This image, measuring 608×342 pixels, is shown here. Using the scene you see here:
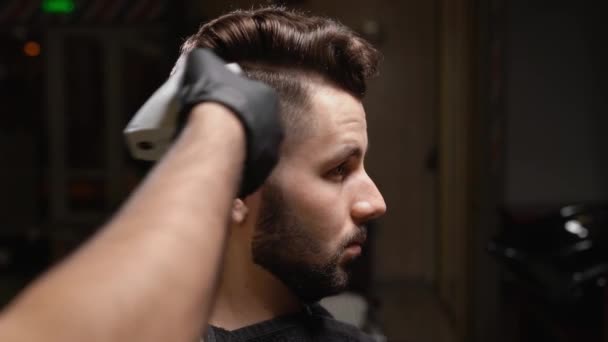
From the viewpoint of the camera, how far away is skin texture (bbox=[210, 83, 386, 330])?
1074 mm

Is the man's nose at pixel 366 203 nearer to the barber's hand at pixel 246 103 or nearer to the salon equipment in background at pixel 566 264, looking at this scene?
the barber's hand at pixel 246 103

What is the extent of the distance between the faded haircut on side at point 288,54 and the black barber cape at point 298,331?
309 mm

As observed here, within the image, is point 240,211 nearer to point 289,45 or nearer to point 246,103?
point 289,45

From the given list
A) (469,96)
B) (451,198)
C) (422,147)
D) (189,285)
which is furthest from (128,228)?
(451,198)

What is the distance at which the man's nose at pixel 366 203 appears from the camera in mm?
1081

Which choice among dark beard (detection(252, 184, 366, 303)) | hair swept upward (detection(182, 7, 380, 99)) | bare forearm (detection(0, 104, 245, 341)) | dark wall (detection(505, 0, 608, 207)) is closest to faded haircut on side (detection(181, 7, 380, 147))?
hair swept upward (detection(182, 7, 380, 99))

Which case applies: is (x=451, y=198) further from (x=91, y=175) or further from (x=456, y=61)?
(x=91, y=175)

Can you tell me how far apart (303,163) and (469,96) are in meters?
3.19

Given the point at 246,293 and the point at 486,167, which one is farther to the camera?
the point at 486,167

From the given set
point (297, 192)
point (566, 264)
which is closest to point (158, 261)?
point (297, 192)

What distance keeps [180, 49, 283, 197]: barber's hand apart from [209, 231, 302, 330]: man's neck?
0.50m

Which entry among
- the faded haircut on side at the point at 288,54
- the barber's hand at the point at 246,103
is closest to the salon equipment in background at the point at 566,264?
the faded haircut on side at the point at 288,54

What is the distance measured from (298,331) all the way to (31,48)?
6.74m

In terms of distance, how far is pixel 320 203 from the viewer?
107cm
